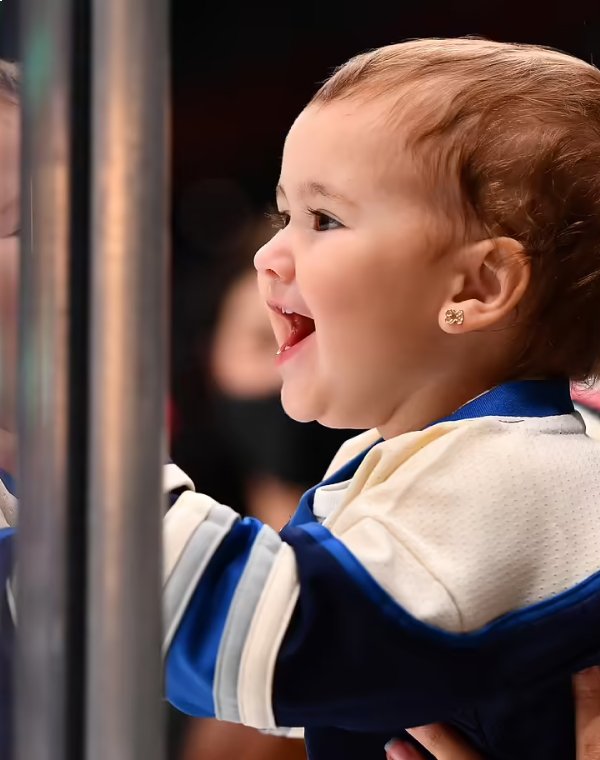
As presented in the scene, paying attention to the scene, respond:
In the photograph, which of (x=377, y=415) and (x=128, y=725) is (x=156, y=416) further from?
(x=377, y=415)

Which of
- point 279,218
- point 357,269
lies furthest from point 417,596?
point 279,218

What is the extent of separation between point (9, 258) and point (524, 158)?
12.2 inches

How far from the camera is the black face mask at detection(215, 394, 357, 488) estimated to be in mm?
806

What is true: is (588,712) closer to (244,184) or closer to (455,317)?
(455,317)

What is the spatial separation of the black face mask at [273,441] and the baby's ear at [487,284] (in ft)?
1.04

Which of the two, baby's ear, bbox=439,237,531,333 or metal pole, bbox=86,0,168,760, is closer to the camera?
metal pole, bbox=86,0,168,760

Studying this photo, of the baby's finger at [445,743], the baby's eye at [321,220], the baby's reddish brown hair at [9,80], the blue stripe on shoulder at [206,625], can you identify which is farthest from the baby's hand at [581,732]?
the baby's reddish brown hair at [9,80]

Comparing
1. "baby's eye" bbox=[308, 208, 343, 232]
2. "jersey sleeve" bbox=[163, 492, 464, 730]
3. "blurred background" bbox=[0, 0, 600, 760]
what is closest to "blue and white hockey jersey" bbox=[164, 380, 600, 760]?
"jersey sleeve" bbox=[163, 492, 464, 730]

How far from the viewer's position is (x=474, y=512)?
1.40 feet

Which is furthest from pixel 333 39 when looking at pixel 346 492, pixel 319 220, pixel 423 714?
pixel 423 714

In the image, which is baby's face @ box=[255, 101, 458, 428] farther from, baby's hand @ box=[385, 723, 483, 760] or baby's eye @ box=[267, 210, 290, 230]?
baby's hand @ box=[385, 723, 483, 760]

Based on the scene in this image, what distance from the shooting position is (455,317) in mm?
499

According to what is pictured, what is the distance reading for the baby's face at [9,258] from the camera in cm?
23

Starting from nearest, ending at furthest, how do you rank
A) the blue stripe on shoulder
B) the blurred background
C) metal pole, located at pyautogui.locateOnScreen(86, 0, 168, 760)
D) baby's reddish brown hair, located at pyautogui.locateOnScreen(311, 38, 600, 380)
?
metal pole, located at pyautogui.locateOnScreen(86, 0, 168, 760) < the blue stripe on shoulder < baby's reddish brown hair, located at pyautogui.locateOnScreen(311, 38, 600, 380) < the blurred background
